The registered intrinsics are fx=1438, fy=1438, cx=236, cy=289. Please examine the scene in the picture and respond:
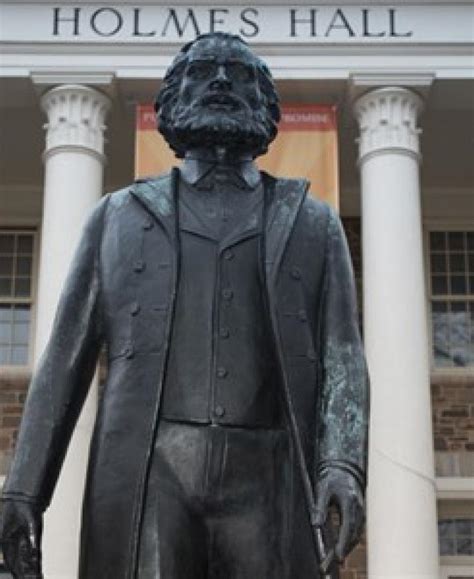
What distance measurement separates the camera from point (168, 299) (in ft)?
11.0

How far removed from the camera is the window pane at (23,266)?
23312mm

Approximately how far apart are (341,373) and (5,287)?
20.2 meters

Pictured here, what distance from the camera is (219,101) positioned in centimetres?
351

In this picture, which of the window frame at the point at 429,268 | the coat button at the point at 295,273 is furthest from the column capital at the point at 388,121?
the coat button at the point at 295,273

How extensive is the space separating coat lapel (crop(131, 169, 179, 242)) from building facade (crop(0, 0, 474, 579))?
1268cm

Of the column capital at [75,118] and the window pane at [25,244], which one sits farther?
the window pane at [25,244]

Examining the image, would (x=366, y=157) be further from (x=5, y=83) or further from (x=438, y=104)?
(x=5, y=83)

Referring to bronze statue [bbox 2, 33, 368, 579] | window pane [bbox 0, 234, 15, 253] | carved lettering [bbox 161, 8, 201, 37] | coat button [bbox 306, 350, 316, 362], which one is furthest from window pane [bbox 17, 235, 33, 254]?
coat button [bbox 306, 350, 316, 362]

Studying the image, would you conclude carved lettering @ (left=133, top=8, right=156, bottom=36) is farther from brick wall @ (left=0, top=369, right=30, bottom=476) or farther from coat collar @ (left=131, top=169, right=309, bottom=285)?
coat collar @ (left=131, top=169, right=309, bottom=285)

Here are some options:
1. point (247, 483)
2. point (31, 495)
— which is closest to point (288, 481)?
point (247, 483)

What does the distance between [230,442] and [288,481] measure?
0.16 metres

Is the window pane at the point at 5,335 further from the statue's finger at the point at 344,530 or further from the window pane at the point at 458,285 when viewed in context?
the statue's finger at the point at 344,530

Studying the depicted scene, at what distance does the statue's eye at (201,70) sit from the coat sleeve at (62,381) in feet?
1.30

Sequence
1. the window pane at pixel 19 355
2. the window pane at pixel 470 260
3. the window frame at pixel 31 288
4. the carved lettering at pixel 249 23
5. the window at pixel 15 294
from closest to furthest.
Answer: the carved lettering at pixel 249 23 → the window frame at pixel 31 288 → the window pane at pixel 19 355 → the window at pixel 15 294 → the window pane at pixel 470 260
